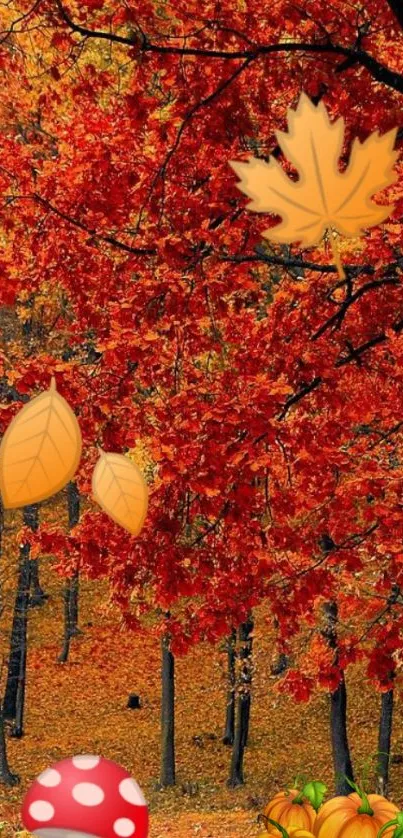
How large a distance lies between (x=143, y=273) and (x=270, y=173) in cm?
364

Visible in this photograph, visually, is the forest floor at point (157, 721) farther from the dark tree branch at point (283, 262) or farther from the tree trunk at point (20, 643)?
the dark tree branch at point (283, 262)

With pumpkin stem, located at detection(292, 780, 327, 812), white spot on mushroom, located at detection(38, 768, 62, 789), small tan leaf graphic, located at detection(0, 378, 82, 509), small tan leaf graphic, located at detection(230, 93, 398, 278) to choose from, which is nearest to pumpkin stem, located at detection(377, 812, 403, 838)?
pumpkin stem, located at detection(292, 780, 327, 812)

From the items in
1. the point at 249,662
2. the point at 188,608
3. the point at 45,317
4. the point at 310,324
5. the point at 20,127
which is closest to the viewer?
the point at 310,324

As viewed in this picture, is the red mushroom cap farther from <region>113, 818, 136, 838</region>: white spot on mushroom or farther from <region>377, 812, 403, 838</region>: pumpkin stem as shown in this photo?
<region>377, 812, 403, 838</region>: pumpkin stem

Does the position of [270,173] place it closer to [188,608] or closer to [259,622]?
[188,608]

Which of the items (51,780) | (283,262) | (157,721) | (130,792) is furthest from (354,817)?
(157,721)

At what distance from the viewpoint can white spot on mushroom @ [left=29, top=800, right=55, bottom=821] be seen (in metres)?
1.49

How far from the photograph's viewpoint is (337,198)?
165 centimetres

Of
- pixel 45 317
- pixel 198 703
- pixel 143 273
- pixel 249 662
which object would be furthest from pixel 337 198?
pixel 198 703

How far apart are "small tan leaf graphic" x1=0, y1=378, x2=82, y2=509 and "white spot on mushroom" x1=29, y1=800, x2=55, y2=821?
503 millimetres

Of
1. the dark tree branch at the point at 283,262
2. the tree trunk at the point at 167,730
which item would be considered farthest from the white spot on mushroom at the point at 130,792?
the tree trunk at the point at 167,730

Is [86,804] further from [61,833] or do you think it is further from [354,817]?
[354,817]

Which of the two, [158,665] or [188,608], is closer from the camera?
[188,608]

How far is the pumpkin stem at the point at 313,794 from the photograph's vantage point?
218 cm
